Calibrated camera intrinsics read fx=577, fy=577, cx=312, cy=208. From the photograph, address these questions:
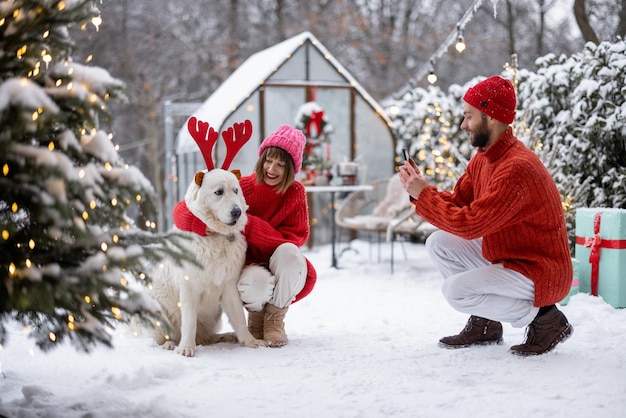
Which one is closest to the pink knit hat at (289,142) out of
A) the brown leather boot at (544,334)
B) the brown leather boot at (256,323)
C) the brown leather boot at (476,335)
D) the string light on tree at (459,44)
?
the brown leather boot at (256,323)

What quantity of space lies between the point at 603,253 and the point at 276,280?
8.55ft

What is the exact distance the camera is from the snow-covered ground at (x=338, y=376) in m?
2.35

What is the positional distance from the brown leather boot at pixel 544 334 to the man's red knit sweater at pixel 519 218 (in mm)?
119

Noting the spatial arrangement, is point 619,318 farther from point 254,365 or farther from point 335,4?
point 335,4

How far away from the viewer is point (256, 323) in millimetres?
3658

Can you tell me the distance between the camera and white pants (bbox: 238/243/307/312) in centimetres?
335

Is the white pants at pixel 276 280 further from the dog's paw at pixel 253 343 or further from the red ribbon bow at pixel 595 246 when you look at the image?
the red ribbon bow at pixel 595 246

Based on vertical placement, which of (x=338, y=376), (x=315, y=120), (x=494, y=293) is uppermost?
(x=315, y=120)

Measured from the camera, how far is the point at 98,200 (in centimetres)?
201

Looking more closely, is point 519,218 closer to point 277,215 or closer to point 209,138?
point 277,215

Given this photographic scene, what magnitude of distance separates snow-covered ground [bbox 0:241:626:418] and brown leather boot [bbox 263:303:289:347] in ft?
0.31

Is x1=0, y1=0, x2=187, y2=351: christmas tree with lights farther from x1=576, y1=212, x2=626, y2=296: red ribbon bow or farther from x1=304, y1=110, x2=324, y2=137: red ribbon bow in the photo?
x1=304, y1=110, x2=324, y2=137: red ribbon bow

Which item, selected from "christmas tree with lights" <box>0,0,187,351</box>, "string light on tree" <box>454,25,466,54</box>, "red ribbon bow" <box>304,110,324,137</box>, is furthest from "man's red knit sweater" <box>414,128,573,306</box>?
"red ribbon bow" <box>304,110,324,137</box>

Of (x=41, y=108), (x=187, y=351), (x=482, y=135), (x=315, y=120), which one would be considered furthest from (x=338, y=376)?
(x=315, y=120)
